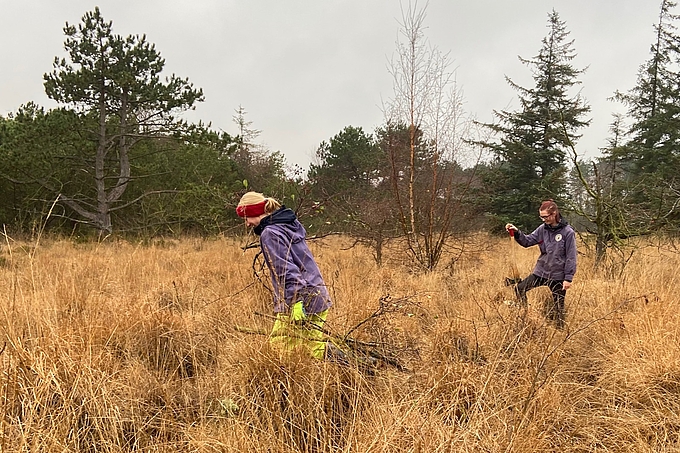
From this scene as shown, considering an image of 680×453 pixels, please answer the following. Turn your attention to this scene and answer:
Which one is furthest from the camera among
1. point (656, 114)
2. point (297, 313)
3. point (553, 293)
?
point (656, 114)

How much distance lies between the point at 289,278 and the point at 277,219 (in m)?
0.43

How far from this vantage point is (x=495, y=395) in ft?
6.77

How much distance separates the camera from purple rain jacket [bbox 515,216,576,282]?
13.2 ft

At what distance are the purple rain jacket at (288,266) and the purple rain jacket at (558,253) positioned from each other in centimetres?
272

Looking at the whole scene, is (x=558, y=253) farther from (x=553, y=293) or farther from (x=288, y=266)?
(x=288, y=266)

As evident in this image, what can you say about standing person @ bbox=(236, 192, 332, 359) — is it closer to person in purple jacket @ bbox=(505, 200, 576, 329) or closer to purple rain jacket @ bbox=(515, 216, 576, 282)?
person in purple jacket @ bbox=(505, 200, 576, 329)

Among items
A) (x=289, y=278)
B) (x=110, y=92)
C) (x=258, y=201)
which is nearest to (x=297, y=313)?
(x=289, y=278)

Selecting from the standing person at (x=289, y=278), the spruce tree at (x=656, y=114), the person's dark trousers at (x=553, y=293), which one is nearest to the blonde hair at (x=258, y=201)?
the standing person at (x=289, y=278)

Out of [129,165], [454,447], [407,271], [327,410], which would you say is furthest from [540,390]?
[129,165]

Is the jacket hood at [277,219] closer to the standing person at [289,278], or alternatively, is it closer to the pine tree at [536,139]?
the standing person at [289,278]

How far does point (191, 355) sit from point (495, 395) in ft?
6.27

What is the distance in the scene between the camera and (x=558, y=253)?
4.14 metres

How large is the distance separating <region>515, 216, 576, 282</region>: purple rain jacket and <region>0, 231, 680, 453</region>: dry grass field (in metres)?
0.69

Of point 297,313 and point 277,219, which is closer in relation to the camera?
point 297,313
